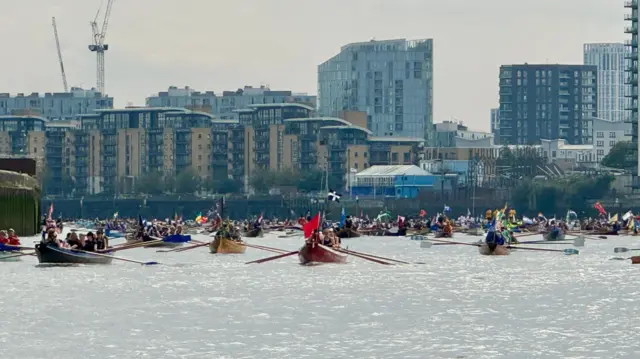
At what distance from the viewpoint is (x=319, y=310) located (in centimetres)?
7519

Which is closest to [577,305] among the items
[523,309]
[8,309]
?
[523,309]

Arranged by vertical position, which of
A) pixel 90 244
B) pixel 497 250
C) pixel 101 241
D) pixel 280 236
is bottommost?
pixel 280 236

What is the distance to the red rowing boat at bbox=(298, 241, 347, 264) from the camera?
9856cm

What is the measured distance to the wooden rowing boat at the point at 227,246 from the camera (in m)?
117

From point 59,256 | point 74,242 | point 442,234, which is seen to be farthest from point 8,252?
point 442,234

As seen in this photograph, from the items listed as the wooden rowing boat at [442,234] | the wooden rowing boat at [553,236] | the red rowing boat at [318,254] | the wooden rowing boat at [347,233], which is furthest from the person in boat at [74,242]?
the wooden rowing boat at [442,234]

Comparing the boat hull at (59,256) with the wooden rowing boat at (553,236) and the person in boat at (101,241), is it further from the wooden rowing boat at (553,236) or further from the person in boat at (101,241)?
the wooden rowing boat at (553,236)

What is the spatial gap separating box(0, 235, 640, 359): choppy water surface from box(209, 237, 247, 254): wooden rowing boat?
334 inches

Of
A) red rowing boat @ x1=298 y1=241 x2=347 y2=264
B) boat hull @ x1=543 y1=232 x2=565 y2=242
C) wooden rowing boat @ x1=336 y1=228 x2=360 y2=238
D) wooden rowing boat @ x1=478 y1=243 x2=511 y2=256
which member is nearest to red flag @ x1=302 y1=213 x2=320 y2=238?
red rowing boat @ x1=298 y1=241 x2=347 y2=264

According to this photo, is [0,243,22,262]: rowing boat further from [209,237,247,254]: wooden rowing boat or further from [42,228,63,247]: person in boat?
[209,237,247,254]: wooden rowing boat

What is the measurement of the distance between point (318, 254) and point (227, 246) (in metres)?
18.7

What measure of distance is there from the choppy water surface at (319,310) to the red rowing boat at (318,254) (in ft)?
2.76

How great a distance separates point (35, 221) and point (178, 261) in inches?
1599

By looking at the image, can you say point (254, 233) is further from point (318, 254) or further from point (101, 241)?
point (101, 241)
